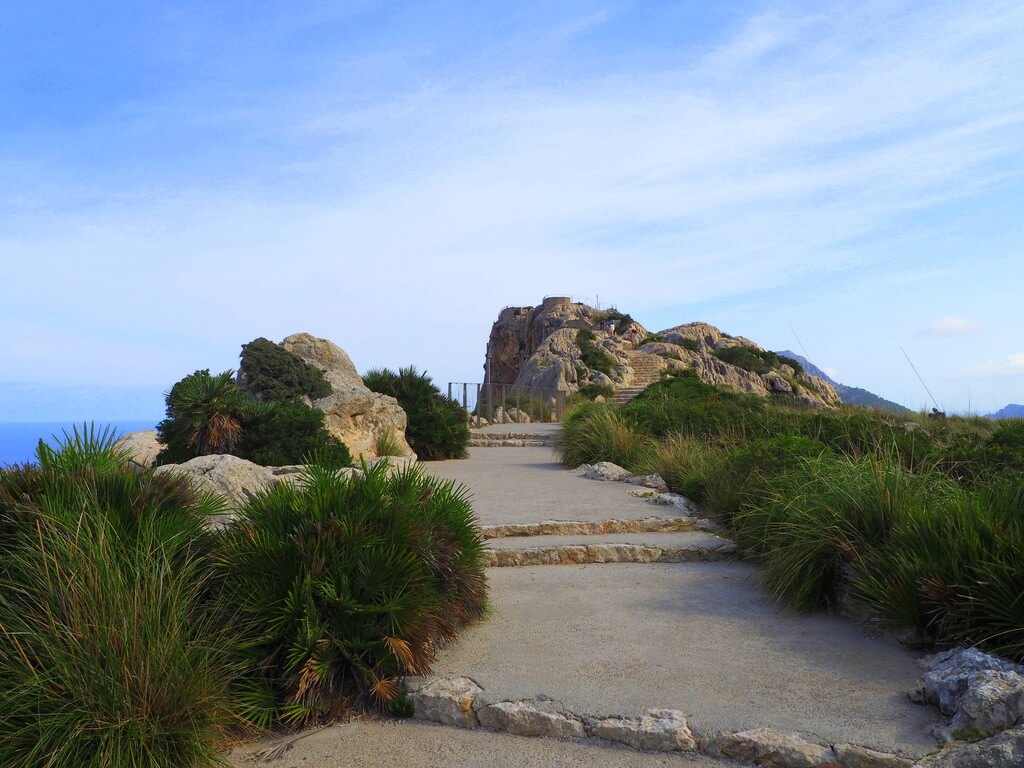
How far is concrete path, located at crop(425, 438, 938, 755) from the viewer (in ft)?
12.6

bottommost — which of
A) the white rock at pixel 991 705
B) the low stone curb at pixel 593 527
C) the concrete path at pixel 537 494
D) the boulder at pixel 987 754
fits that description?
the boulder at pixel 987 754

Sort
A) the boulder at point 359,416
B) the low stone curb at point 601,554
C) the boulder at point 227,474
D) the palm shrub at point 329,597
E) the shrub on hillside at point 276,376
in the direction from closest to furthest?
the palm shrub at point 329,597 < the low stone curb at point 601,554 < the boulder at point 227,474 < the boulder at point 359,416 < the shrub on hillside at point 276,376


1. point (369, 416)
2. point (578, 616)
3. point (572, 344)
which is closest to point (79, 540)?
point (578, 616)

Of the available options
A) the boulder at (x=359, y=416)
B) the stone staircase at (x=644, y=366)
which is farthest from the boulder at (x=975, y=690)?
the stone staircase at (x=644, y=366)

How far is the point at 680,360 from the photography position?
51.3 meters

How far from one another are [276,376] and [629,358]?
3650cm

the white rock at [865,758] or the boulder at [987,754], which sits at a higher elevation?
the boulder at [987,754]

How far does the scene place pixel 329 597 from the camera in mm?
4066

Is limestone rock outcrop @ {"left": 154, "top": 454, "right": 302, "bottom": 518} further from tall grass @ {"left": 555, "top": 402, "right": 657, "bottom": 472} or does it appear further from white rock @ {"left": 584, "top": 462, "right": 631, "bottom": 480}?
tall grass @ {"left": 555, "top": 402, "right": 657, "bottom": 472}

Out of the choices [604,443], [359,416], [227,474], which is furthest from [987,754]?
[359,416]

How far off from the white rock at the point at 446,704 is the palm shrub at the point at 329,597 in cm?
14

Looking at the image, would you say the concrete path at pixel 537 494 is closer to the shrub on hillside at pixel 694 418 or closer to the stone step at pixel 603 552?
the stone step at pixel 603 552

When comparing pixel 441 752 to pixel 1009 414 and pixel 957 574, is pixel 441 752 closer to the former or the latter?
pixel 957 574

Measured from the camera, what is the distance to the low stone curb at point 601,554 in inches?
278
